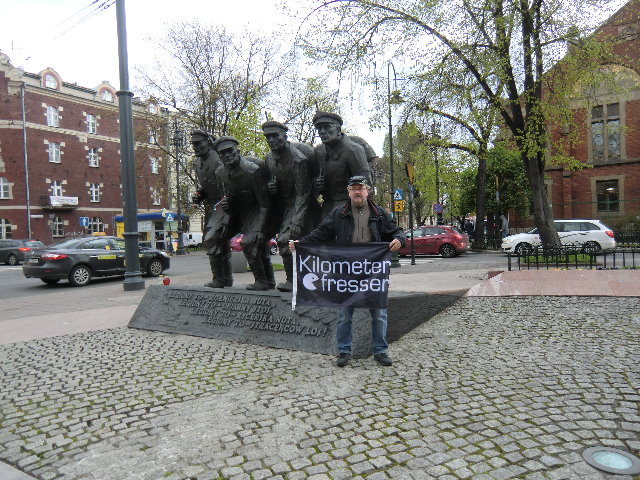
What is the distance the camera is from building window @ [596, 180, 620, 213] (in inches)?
1242

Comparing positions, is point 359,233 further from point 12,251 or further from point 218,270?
point 12,251

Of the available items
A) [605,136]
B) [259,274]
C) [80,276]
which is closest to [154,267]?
[80,276]

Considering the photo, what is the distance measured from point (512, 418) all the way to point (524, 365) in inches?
53.4

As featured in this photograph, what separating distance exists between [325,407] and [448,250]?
19435 millimetres

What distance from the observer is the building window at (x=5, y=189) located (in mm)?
38750

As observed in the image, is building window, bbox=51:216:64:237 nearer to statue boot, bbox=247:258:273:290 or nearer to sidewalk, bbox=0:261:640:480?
sidewalk, bbox=0:261:640:480

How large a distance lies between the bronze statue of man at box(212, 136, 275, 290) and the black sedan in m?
9.64

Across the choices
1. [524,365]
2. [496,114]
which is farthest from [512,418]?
[496,114]

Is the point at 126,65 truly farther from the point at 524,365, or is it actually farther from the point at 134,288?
the point at 524,365

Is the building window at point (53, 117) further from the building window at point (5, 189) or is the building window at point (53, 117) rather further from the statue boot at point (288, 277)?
the statue boot at point (288, 277)

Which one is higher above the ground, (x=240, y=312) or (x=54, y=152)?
(x=54, y=152)

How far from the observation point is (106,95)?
157 feet

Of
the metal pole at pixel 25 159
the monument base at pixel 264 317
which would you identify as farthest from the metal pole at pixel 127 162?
the metal pole at pixel 25 159

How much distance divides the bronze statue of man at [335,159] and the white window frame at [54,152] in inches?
1686
